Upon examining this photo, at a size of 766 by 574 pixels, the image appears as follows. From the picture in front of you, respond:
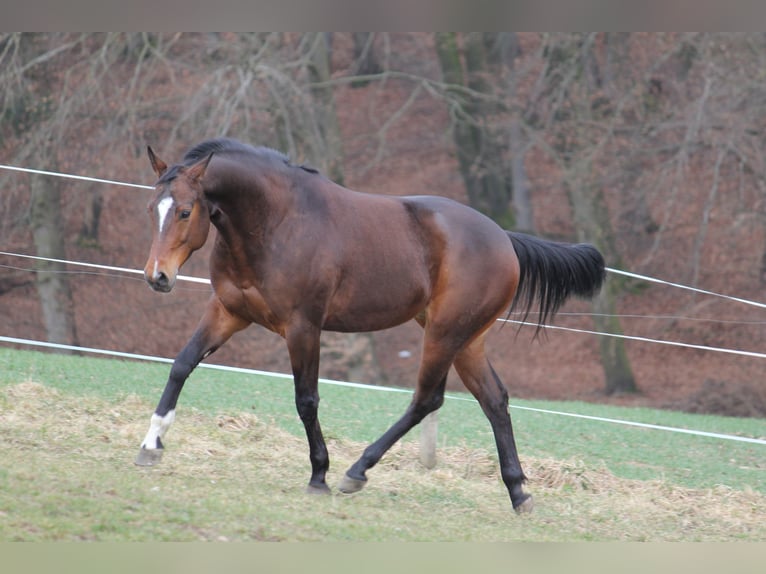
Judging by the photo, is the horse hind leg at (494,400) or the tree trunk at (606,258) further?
the tree trunk at (606,258)

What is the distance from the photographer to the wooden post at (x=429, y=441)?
7.62m

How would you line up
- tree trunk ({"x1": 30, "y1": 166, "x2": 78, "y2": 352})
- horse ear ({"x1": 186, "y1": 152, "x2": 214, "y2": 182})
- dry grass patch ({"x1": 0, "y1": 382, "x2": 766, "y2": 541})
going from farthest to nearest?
tree trunk ({"x1": 30, "y1": 166, "x2": 78, "y2": 352}), horse ear ({"x1": 186, "y1": 152, "x2": 214, "y2": 182}), dry grass patch ({"x1": 0, "y1": 382, "x2": 766, "y2": 541})

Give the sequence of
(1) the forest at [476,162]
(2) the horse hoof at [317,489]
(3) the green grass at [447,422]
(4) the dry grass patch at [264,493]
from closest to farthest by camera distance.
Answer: (4) the dry grass patch at [264,493]
(2) the horse hoof at [317,489]
(3) the green grass at [447,422]
(1) the forest at [476,162]

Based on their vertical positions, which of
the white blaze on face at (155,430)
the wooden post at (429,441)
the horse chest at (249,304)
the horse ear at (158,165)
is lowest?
the wooden post at (429,441)

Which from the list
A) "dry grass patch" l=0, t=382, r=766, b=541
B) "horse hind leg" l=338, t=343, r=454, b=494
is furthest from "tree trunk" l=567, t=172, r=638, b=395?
"horse hind leg" l=338, t=343, r=454, b=494

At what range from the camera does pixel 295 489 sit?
633cm

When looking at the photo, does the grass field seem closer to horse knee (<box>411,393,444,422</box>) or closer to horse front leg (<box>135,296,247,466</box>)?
horse front leg (<box>135,296,247,466</box>)

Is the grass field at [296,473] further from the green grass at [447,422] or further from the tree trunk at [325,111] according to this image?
the tree trunk at [325,111]

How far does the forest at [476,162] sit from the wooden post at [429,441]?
7.48 meters

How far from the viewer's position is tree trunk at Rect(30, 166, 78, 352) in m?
16.2

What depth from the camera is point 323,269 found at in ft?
20.3

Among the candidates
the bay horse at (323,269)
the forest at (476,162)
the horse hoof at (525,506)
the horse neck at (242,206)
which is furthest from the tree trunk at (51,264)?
the horse hoof at (525,506)
